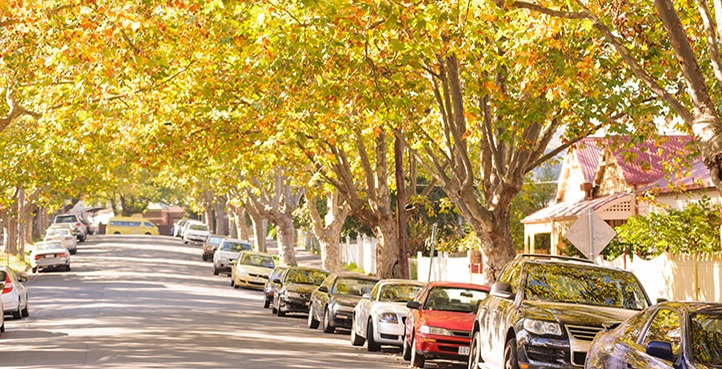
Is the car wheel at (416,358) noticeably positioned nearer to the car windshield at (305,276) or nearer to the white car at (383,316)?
the white car at (383,316)

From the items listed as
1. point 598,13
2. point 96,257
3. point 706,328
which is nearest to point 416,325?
point 598,13

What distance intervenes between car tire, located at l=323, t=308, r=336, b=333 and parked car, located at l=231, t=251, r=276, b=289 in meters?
18.1

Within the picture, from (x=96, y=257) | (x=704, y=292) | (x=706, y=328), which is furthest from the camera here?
(x=96, y=257)

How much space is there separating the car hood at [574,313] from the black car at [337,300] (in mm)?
12692

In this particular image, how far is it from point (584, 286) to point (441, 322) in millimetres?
4595

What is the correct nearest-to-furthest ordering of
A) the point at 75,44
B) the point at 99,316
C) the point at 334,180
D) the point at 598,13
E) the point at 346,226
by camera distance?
the point at 75,44
the point at 598,13
the point at 99,316
the point at 334,180
the point at 346,226

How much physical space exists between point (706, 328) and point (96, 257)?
59.6 meters

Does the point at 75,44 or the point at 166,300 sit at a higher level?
the point at 75,44

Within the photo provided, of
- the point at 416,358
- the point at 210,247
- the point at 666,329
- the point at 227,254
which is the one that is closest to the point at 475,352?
the point at 416,358

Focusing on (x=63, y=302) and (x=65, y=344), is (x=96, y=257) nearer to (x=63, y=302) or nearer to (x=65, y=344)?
(x=63, y=302)

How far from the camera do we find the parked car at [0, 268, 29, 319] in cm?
2721

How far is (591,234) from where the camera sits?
20.2 metres

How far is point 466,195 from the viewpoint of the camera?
2480 cm

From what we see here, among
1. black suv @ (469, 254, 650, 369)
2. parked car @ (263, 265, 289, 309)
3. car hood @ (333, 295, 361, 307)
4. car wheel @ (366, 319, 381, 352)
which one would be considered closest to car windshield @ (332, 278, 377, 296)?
car hood @ (333, 295, 361, 307)
